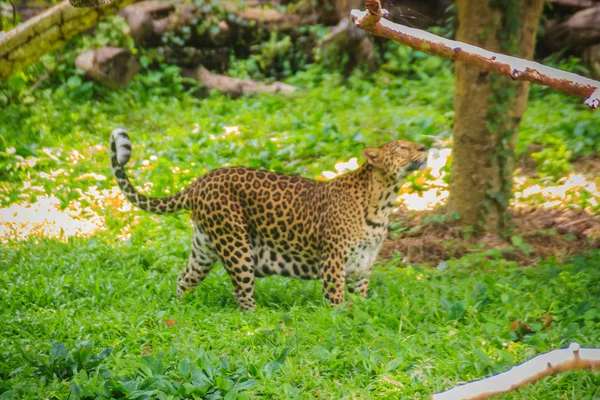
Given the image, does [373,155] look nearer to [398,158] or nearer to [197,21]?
[398,158]

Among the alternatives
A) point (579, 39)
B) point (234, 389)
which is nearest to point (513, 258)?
point (234, 389)

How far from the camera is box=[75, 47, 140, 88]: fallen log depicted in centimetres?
1291

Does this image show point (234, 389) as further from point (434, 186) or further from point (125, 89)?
point (125, 89)

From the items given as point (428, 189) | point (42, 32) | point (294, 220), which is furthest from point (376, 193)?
point (428, 189)

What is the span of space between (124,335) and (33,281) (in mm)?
1404

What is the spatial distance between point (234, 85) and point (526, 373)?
11.7 m

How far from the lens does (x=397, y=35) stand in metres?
3.32

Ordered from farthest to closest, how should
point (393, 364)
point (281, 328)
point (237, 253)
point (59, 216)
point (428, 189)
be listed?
point (428, 189) → point (59, 216) → point (237, 253) → point (281, 328) → point (393, 364)

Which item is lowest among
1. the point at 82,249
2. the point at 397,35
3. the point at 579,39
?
the point at 82,249

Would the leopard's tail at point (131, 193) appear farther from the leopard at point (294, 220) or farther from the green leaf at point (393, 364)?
the green leaf at point (393, 364)

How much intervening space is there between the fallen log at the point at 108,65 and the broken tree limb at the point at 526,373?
11.6 metres

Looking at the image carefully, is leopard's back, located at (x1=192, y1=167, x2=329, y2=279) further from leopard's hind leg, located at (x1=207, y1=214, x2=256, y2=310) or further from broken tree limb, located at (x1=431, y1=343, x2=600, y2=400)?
broken tree limb, located at (x1=431, y1=343, x2=600, y2=400)

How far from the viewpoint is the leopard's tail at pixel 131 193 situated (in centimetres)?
638

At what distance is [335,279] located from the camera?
6.09 meters
